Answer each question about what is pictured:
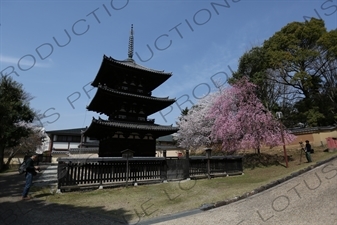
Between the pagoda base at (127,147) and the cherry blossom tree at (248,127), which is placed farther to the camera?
the cherry blossom tree at (248,127)

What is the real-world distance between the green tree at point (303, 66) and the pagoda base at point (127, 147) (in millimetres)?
17754

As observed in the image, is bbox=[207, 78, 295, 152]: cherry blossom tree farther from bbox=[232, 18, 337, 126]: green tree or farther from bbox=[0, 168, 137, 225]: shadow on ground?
bbox=[0, 168, 137, 225]: shadow on ground

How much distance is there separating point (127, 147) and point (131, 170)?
423 centimetres

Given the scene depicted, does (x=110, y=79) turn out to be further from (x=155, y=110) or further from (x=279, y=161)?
(x=279, y=161)

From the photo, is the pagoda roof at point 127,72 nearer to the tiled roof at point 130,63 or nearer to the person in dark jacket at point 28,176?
the tiled roof at point 130,63

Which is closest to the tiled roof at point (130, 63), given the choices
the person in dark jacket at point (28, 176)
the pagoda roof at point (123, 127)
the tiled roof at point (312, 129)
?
the pagoda roof at point (123, 127)

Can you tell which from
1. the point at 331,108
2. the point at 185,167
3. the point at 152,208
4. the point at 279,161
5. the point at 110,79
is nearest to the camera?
the point at 152,208

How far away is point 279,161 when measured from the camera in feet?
66.4

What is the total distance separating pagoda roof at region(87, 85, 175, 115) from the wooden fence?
570 cm

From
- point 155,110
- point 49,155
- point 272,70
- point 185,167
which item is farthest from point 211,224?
point 49,155

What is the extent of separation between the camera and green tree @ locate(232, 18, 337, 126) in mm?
25609

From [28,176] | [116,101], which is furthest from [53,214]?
[116,101]

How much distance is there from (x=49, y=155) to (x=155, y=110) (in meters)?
34.3

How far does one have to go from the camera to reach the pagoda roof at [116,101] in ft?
52.5
